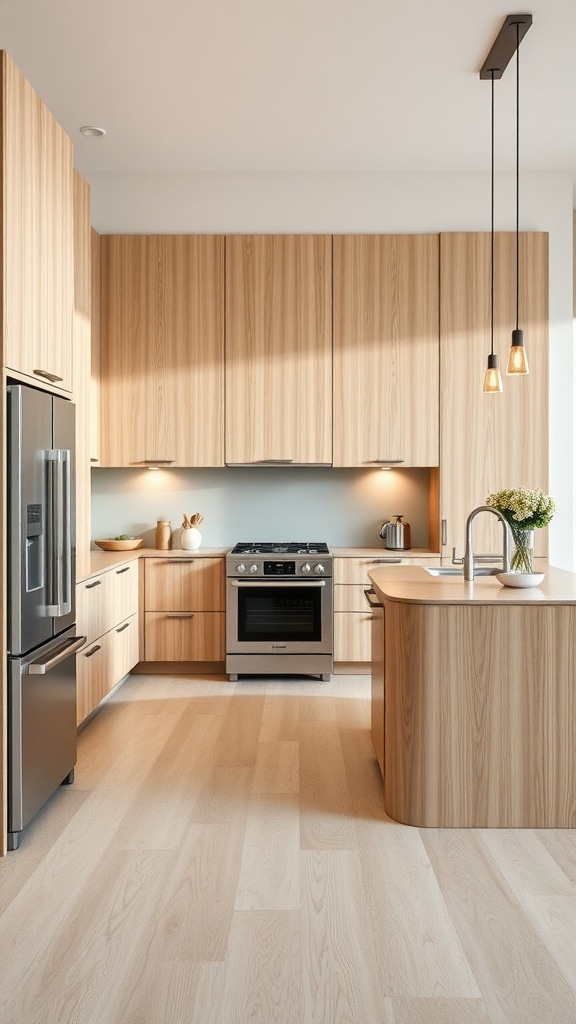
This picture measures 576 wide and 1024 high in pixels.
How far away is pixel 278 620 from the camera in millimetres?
4965

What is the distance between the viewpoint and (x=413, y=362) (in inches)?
198

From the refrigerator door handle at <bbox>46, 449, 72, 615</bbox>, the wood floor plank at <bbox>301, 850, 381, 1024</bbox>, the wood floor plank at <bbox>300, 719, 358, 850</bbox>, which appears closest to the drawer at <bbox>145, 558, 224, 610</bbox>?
the wood floor plank at <bbox>300, 719, 358, 850</bbox>

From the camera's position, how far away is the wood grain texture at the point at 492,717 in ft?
9.28

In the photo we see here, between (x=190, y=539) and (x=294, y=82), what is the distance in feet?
8.95

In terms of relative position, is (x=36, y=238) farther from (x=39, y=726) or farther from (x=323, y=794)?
(x=323, y=794)

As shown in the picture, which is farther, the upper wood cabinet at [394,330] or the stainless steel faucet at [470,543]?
the upper wood cabinet at [394,330]

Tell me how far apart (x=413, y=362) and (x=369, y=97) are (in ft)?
5.08

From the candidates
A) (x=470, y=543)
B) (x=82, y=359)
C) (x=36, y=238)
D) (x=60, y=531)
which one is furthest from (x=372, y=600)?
(x=82, y=359)

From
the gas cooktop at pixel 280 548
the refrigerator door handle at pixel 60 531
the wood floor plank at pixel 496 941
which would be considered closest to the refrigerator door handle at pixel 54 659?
the refrigerator door handle at pixel 60 531

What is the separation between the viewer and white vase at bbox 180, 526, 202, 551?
525cm

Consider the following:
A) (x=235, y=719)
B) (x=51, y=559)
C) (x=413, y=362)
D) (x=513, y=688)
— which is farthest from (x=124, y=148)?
(x=513, y=688)

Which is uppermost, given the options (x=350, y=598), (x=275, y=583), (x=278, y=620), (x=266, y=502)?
(x=266, y=502)

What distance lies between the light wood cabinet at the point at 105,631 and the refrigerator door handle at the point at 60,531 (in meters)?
0.61

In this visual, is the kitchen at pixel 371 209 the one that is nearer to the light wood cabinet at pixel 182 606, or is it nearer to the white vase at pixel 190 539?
the white vase at pixel 190 539
